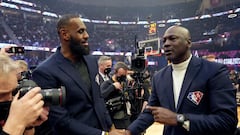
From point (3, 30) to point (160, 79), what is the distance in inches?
737

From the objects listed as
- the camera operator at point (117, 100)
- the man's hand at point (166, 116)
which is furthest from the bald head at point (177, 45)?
the camera operator at point (117, 100)

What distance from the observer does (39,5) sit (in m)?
23.8

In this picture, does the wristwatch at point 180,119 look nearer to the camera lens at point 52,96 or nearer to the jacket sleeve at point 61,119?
the jacket sleeve at point 61,119

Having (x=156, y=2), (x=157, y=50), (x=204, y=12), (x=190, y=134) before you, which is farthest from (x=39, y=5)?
(x=190, y=134)

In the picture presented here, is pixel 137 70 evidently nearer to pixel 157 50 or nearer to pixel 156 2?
pixel 157 50

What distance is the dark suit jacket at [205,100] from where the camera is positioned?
1.56 m

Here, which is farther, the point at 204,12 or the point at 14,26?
the point at 204,12

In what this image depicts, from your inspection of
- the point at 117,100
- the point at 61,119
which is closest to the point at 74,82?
the point at 61,119

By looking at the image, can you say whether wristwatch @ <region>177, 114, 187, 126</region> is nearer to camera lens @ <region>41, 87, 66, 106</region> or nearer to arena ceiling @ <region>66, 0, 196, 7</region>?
camera lens @ <region>41, 87, 66, 106</region>

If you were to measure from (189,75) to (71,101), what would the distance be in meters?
0.82

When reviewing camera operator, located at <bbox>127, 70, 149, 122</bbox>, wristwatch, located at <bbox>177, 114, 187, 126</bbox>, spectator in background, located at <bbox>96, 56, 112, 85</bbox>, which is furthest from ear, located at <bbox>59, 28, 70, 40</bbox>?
spectator in background, located at <bbox>96, 56, 112, 85</bbox>

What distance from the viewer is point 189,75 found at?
173 centimetres

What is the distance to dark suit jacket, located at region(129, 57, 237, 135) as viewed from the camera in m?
1.56

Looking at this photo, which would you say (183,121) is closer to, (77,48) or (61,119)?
(61,119)
